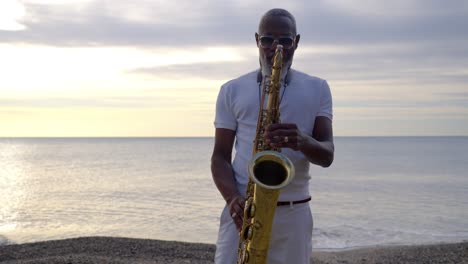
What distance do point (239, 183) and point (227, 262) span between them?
0.39 metres

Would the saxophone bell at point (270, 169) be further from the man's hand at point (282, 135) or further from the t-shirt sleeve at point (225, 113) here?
the t-shirt sleeve at point (225, 113)

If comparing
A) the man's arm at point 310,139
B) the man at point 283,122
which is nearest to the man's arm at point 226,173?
the man at point 283,122

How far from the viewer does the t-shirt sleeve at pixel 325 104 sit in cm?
271

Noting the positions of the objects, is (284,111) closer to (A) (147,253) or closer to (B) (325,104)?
(B) (325,104)

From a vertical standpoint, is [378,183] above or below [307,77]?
below

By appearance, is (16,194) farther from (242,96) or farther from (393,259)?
(242,96)

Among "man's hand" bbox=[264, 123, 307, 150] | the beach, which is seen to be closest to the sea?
the beach

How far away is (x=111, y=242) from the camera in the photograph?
920 centimetres

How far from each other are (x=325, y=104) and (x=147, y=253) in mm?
6463

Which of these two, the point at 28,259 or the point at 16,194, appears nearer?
the point at 28,259

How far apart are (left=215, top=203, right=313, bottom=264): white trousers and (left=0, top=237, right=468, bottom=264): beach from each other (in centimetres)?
513

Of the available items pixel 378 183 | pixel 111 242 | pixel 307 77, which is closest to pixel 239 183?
pixel 307 77

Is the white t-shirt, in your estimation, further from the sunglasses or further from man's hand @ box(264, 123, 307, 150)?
man's hand @ box(264, 123, 307, 150)

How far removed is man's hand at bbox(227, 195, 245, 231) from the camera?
2548 mm
